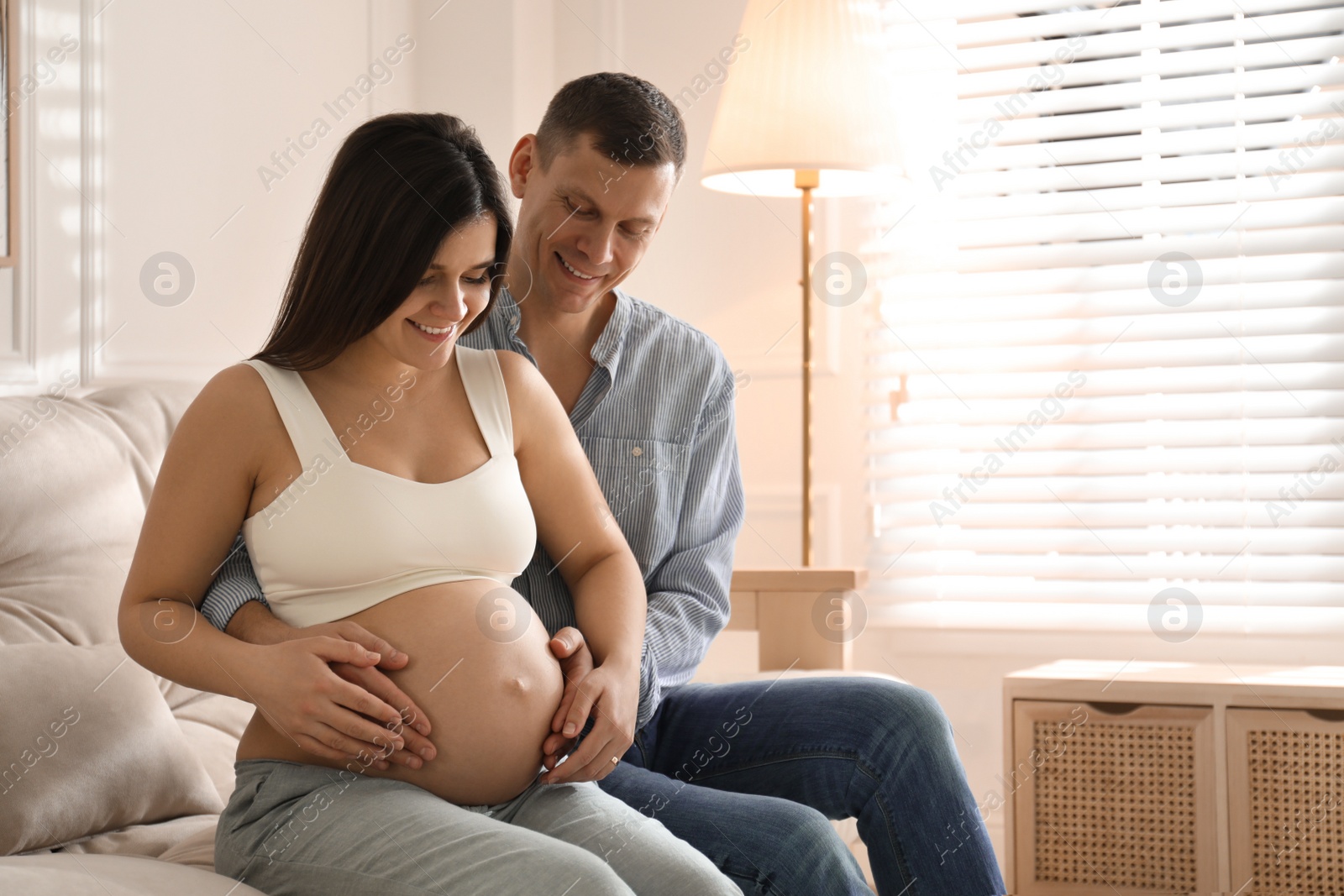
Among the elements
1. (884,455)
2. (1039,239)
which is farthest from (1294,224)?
(884,455)

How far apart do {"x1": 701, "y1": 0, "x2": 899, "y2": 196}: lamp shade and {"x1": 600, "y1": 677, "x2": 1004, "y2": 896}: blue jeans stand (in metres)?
1.17

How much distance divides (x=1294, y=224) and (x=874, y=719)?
70.1 inches

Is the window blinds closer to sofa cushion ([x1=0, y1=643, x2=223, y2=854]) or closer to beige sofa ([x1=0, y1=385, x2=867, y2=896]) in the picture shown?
beige sofa ([x1=0, y1=385, x2=867, y2=896])

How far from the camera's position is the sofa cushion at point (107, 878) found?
0.89 metres

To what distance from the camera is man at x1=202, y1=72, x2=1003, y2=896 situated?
117 cm

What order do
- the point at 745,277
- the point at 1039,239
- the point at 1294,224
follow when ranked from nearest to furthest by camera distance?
the point at 1294,224 < the point at 1039,239 < the point at 745,277

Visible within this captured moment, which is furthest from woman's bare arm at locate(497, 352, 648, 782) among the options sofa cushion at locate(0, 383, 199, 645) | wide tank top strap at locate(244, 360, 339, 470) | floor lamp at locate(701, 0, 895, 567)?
floor lamp at locate(701, 0, 895, 567)

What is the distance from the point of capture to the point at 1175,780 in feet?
6.73

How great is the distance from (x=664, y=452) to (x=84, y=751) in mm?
741

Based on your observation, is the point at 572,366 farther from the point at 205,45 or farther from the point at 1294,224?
the point at 1294,224

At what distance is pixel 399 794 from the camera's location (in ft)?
3.26

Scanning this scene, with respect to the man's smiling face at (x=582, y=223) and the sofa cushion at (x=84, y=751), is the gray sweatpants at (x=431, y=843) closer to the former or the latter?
the sofa cushion at (x=84, y=751)

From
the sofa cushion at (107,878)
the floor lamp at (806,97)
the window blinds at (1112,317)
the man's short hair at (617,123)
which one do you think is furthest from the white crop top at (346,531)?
the window blinds at (1112,317)

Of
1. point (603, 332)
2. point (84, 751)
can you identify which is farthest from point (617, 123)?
point (84, 751)
